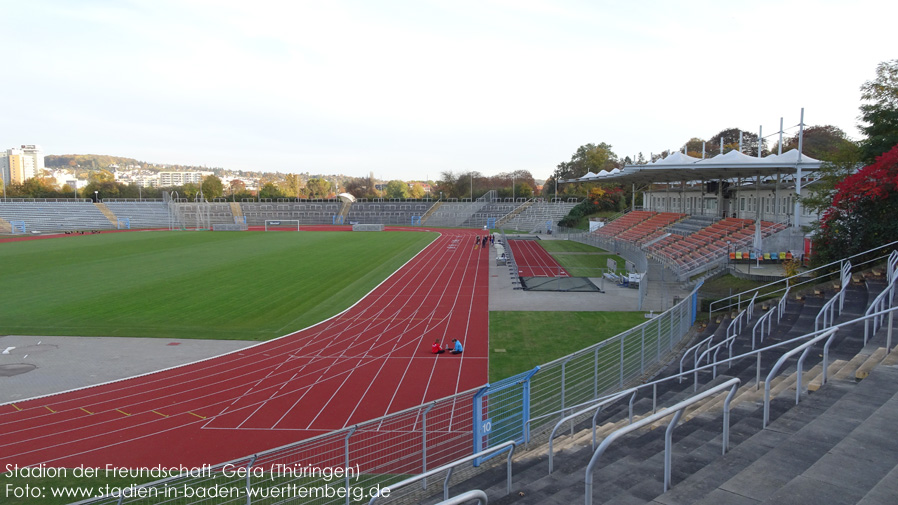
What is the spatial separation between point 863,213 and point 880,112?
549 centimetres

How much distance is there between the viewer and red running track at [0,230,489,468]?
1082 centimetres

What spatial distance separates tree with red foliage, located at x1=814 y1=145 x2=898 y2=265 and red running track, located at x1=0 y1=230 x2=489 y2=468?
1153cm

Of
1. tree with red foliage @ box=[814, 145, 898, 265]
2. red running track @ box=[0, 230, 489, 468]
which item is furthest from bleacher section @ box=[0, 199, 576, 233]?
red running track @ box=[0, 230, 489, 468]

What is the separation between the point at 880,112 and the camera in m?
20.4

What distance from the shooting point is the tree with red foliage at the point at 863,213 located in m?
15.4

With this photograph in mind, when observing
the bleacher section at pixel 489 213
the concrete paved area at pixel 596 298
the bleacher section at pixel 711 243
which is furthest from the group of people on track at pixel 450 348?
the bleacher section at pixel 489 213

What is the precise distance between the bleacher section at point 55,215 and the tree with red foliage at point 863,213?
80.2 metres

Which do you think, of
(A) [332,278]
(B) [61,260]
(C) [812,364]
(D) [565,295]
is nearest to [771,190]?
(D) [565,295]

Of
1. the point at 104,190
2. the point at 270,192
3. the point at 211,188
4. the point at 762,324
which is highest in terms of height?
the point at 211,188

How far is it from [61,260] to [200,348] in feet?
91.7

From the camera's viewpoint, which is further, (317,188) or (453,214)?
(317,188)

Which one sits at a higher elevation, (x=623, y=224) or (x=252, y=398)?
(x=623, y=224)

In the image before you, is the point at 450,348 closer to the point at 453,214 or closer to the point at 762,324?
the point at 762,324

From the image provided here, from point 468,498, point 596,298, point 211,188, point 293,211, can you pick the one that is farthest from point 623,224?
point 211,188
